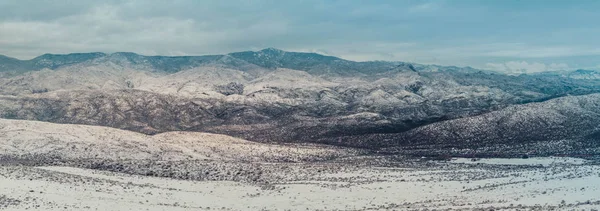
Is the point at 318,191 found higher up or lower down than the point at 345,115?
lower down

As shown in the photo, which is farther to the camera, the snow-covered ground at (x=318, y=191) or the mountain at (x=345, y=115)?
the mountain at (x=345, y=115)

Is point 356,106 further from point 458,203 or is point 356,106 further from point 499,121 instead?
point 458,203

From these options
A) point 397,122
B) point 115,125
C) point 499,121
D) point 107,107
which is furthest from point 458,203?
point 107,107

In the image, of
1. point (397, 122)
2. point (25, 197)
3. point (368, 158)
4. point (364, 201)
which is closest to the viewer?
point (25, 197)

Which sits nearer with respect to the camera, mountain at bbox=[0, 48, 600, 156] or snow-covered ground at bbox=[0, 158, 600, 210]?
snow-covered ground at bbox=[0, 158, 600, 210]

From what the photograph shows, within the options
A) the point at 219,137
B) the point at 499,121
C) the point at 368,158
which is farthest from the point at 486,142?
the point at 219,137

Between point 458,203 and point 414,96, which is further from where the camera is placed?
point 414,96

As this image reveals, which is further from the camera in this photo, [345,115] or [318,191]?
[345,115]

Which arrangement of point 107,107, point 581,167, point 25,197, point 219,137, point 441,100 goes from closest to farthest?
point 25,197
point 581,167
point 219,137
point 107,107
point 441,100

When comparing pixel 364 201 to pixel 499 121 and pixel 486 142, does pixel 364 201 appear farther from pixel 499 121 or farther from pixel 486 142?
pixel 499 121
